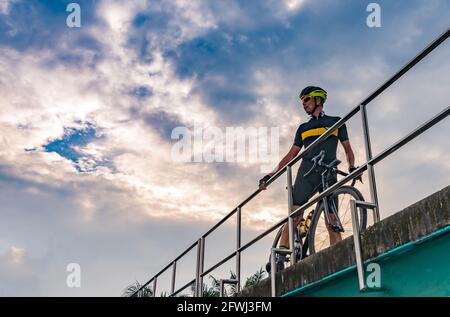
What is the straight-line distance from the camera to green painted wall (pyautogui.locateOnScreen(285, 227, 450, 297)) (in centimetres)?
375

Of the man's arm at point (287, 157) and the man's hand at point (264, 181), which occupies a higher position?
the man's arm at point (287, 157)

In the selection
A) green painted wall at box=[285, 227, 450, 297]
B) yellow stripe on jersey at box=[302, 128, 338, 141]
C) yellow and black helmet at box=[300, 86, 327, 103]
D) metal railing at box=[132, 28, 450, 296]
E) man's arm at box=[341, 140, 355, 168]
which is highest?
yellow and black helmet at box=[300, 86, 327, 103]

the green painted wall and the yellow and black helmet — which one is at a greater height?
the yellow and black helmet

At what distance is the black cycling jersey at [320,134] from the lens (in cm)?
675

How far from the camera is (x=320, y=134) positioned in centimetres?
713

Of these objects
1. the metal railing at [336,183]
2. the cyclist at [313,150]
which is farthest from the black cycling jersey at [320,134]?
the metal railing at [336,183]

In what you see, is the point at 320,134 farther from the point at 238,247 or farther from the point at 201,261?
the point at 201,261

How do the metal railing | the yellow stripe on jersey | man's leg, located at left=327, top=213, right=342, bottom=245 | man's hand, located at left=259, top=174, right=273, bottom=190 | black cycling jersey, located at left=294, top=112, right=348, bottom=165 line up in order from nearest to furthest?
the metal railing, man's leg, located at left=327, top=213, right=342, bottom=245, black cycling jersey, located at left=294, top=112, right=348, bottom=165, the yellow stripe on jersey, man's hand, located at left=259, top=174, right=273, bottom=190

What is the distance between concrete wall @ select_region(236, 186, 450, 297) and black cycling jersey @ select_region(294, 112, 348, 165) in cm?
160

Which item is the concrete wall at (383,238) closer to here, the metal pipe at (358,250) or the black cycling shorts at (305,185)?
the metal pipe at (358,250)

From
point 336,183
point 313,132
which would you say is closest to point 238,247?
point 313,132

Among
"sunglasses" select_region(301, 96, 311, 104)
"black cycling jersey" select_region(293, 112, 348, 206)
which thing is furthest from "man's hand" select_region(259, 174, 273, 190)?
"sunglasses" select_region(301, 96, 311, 104)

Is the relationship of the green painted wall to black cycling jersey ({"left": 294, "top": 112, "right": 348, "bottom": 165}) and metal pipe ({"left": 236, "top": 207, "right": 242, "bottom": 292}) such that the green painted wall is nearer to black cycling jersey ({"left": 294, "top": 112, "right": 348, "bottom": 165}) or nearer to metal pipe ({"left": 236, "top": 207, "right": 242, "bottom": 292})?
black cycling jersey ({"left": 294, "top": 112, "right": 348, "bottom": 165})

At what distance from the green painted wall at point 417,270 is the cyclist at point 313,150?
2.06 meters
